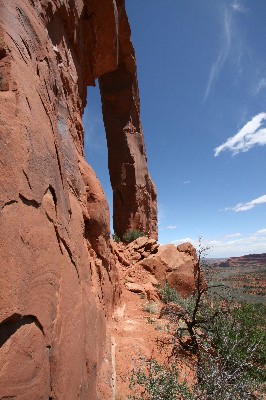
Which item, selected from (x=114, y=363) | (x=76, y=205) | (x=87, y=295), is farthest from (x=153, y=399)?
(x=76, y=205)

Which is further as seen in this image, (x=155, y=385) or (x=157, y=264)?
(x=157, y=264)

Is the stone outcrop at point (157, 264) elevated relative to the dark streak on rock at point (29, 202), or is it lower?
lower

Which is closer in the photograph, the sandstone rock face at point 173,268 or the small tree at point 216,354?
the small tree at point 216,354

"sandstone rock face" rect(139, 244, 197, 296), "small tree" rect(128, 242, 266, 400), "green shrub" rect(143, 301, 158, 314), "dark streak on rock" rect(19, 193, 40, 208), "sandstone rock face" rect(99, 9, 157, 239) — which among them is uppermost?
"sandstone rock face" rect(99, 9, 157, 239)

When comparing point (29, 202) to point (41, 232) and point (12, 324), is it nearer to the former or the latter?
point (41, 232)

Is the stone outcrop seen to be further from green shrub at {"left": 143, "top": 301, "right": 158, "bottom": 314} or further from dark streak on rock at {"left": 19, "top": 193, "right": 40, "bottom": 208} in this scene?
dark streak on rock at {"left": 19, "top": 193, "right": 40, "bottom": 208}

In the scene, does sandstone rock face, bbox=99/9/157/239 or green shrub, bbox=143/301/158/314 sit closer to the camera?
green shrub, bbox=143/301/158/314

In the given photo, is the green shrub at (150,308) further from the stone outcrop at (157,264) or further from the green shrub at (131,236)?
the green shrub at (131,236)

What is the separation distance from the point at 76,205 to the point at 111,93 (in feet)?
61.2

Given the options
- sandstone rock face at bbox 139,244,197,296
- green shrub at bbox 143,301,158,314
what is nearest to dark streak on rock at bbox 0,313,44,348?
green shrub at bbox 143,301,158,314

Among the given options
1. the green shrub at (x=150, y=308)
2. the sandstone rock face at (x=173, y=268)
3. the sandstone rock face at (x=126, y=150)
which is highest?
the sandstone rock face at (x=126, y=150)

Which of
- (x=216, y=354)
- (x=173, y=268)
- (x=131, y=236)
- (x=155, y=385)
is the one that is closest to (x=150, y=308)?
(x=216, y=354)

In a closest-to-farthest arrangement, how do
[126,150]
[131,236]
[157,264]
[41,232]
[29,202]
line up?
[29,202] < [41,232] < [157,264] < [131,236] < [126,150]

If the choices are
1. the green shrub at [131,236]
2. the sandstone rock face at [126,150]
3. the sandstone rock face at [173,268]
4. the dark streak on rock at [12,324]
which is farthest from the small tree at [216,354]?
the sandstone rock face at [126,150]
